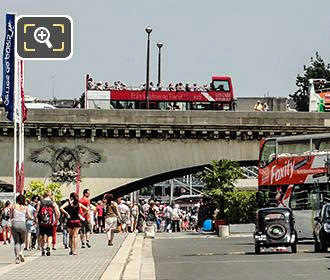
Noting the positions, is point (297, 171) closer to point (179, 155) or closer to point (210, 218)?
point (210, 218)

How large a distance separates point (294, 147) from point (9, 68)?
12.0 m

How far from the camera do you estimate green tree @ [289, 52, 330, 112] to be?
124812mm

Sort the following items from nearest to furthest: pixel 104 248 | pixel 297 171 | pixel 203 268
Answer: pixel 203 268, pixel 104 248, pixel 297 171

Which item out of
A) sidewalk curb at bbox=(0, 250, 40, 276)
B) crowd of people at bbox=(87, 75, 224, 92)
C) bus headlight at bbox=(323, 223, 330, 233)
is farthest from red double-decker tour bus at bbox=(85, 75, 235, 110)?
sidewalk curb at bbox=(0, 250, 40, 276)

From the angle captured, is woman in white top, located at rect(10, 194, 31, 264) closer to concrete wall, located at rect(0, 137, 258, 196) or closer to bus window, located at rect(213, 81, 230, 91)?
concrete wall, located at rect(0, 137, 258, 196)

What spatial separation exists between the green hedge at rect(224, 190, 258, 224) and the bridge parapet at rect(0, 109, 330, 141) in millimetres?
11748

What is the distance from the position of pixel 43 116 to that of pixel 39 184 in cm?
688

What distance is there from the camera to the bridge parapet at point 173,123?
66188 mm

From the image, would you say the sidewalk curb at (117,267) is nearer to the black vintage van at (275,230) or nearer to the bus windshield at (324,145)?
the black vintage van at (275,230)

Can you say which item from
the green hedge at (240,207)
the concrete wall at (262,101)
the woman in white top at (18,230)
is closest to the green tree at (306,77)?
the concrete wall at (262,101)

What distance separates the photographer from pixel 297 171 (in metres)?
44.1

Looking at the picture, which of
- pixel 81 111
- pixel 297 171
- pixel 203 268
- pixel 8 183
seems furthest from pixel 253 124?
pixel 203 268

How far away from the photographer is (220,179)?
5791cm
